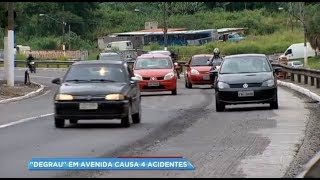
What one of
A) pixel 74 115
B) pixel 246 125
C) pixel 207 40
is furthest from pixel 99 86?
pixel 207 40

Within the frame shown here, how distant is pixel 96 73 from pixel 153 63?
15.9 meters

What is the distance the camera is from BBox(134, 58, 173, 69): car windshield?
118ft

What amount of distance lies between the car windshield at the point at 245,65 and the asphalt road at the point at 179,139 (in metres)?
1.17

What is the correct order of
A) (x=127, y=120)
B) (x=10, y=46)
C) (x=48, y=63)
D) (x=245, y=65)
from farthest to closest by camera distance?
(x=48, y=63) < (x=10, y=46) < (x=245, y=65) < (x=127, y=120)

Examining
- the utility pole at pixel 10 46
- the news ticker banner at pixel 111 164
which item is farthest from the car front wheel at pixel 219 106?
the utility pole at pixel 10 46

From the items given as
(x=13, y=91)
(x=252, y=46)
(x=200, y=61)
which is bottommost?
(x=13, y=91)

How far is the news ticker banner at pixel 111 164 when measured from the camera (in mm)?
12430

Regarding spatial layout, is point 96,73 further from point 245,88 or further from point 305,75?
point 305,75

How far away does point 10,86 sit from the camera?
39438 millimetres

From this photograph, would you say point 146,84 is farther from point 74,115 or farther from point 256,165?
point 256,165

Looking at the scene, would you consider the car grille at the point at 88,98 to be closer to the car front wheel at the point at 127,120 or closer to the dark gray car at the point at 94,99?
the dark gray car at the point at 94,99

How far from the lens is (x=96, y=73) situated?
20562 millimetres

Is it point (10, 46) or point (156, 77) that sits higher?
point (10, 46)

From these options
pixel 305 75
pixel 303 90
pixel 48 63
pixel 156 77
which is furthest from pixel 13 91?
pixel 48 63
